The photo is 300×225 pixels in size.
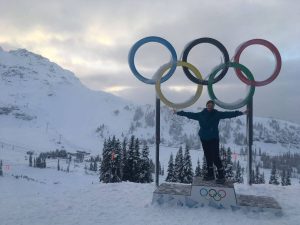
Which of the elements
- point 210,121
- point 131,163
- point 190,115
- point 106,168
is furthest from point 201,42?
point 106,168

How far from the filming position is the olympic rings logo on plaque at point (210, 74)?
14.4 metres

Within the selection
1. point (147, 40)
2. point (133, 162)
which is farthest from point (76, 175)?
point (147, 40)

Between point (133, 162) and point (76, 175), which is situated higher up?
point (133, 162)

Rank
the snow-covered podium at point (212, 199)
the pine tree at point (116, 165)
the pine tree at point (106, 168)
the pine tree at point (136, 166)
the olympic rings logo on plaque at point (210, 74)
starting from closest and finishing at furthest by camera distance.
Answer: the snow-covered podium at point (212, 199)
the olympic rings logo on plaque at point (210, 74)
the pine tree at point (136, 166)
the pine tree at point (116, 165)
the pine tree at point (106, 168)

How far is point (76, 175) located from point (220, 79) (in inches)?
5627

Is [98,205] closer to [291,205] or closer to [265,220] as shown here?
[265,220]

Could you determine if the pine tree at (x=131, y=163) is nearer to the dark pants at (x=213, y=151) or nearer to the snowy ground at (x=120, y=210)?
the snowy ground at (x=120, y=210)

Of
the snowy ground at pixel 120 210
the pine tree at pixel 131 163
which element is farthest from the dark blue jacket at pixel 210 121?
the pine tree at pixel 131 163

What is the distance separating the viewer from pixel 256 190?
13.9 metres

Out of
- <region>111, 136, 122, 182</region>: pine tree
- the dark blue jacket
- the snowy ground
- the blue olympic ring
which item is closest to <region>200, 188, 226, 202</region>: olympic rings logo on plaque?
the snowy ground

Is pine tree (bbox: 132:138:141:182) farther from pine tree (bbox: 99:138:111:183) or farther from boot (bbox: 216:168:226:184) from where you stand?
boot (bbox: 216:168:226:184)

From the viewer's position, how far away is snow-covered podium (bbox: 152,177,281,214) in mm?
10977

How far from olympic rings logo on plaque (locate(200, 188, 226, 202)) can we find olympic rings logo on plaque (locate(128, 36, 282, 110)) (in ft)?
13.1

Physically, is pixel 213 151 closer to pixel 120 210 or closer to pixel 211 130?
pixel 211 130
